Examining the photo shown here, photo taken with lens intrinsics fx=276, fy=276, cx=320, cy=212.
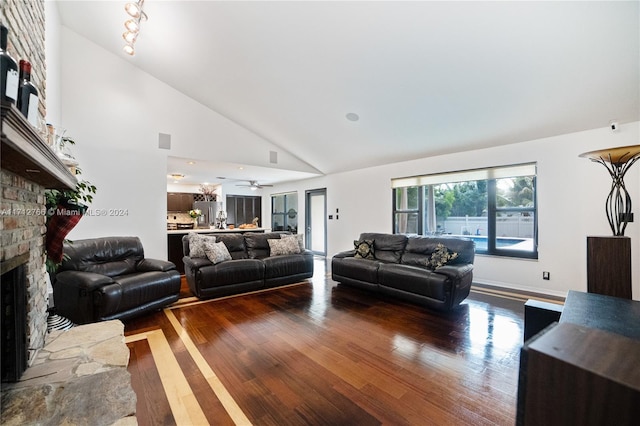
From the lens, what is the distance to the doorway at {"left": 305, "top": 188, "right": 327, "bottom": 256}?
312 inches

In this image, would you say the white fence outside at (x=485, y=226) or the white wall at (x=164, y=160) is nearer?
the white wall at (x=164, y=160)

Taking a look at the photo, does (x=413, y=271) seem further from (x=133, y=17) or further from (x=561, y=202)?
(x=133, y=17)

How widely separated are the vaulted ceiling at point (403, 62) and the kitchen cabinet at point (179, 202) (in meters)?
4.52

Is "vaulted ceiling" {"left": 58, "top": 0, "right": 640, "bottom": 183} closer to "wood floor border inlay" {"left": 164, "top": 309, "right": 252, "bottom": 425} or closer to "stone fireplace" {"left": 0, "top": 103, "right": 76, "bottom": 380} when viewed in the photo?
"stone fireplace" {"left": 0, "top": 103, "right": 76, "bottom": 380}

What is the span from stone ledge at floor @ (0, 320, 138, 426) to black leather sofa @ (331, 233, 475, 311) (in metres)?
3.08

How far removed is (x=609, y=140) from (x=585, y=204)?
87 cm

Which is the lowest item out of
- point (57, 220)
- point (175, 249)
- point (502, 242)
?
point (175, 249)

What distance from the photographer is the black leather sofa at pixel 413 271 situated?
3.40 meters

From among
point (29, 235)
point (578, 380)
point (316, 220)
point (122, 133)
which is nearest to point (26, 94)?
point (29, 235)

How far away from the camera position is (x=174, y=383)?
202cm

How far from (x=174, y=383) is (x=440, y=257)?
11.1 ft

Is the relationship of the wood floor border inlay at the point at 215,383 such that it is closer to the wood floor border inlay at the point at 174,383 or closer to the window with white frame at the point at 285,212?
the wood floor border inlay at the point at 174,383

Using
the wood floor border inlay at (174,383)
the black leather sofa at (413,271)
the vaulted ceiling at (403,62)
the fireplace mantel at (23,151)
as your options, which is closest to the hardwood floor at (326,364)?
the wood floor border inlay at (174,383)

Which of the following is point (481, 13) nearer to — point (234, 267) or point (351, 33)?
point (351, 33)
